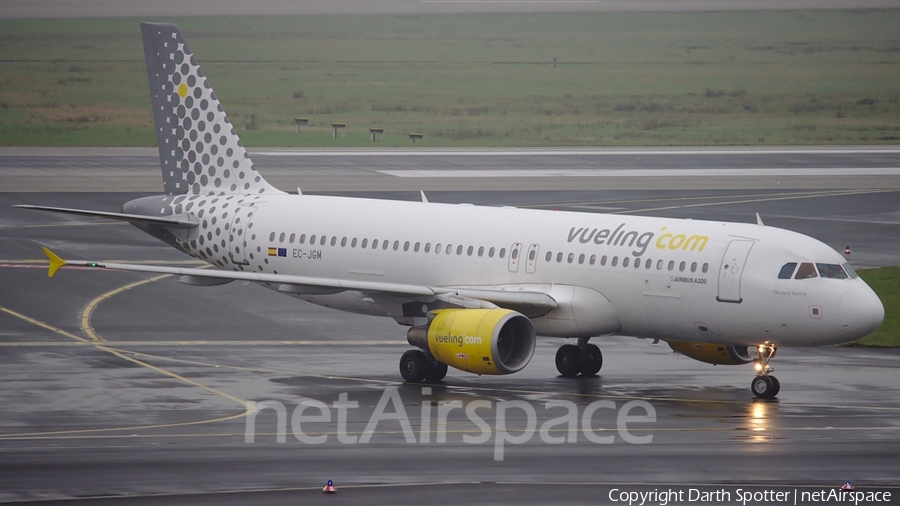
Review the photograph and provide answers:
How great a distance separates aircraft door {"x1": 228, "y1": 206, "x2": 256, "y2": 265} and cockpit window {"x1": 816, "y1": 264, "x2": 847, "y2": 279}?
15291 millimetres

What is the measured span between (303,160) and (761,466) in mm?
72514

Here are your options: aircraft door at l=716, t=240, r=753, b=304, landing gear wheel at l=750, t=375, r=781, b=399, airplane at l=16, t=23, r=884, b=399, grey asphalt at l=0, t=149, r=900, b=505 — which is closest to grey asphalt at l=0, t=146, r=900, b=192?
grey asphalt at l=0, t=149, r=900, b=505

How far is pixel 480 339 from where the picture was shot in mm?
28906

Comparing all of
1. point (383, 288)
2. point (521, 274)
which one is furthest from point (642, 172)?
point (383, 288)

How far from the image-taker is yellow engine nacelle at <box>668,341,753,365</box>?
31750 mm

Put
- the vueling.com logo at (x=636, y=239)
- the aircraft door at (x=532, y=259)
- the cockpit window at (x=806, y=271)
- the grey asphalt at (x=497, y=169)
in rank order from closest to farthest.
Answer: the cockpit window at (x=806, y=271), the vueling.com logo at (x=636, y=239), the aircraft door at (x=532, y=259), the grey asphalt at (x=497, y=169)

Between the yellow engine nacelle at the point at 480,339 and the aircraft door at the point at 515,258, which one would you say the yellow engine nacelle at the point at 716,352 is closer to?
the aircraft door at the point at 515,258

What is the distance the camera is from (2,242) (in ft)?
176

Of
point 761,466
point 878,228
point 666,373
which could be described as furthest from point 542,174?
point 761,466

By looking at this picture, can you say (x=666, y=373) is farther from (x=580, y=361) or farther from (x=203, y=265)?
(x=203, y=265)

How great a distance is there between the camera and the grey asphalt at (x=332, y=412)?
69.9 ft

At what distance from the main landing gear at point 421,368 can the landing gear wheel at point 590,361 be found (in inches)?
140

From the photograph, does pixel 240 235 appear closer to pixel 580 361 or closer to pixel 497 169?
pixel 580 361

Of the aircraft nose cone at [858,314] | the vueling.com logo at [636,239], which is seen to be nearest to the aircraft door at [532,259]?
the vueling.com logo at [636,239]
